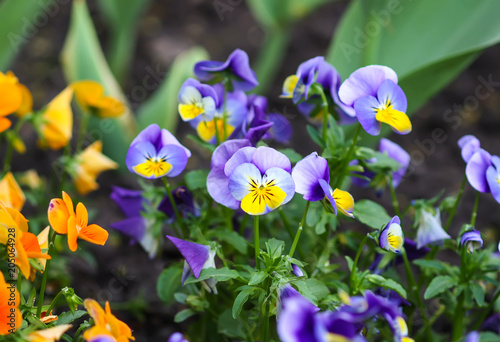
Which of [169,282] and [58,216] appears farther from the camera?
[169,282]

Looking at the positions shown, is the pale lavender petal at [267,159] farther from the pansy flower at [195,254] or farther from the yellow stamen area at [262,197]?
the pansy flower at [195,254]

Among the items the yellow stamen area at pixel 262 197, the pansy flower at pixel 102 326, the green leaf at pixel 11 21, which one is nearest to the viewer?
the pansy flower at pixel 102 326

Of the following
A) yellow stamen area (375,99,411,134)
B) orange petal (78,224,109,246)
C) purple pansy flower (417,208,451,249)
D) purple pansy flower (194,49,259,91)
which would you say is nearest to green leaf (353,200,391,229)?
purple pansy flower (417,208,451,249)

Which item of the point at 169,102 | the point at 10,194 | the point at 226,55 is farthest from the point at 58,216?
the point at 226,55

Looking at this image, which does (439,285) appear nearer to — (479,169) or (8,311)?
(479,169)

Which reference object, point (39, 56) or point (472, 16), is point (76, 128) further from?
point (472, 16)

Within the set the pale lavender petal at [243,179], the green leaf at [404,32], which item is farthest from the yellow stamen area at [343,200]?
the green leaf at [404,32]
